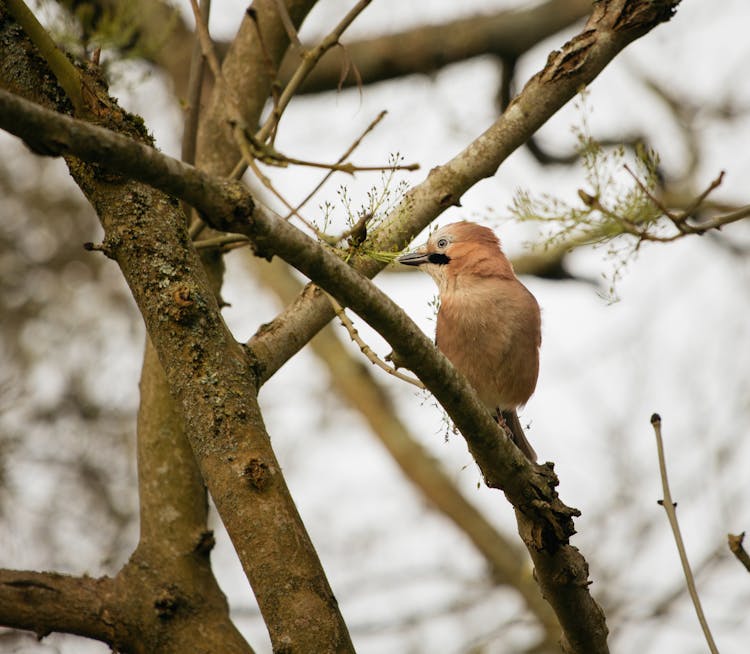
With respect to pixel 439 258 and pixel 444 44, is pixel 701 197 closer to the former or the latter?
pixel 439 258

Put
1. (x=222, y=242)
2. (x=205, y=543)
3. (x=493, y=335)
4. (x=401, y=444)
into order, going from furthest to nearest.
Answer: (x=401, y=444) < (x=493, y=335) < (x=222, y=242) < (x=205, y=543)

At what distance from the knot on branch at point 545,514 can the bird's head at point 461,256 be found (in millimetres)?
2001

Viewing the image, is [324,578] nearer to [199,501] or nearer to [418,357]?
[418,357]

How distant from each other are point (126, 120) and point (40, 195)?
21.5ft

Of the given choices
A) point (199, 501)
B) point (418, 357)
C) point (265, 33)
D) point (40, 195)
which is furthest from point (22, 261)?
point (418, 357)

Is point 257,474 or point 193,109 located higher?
point 193,109

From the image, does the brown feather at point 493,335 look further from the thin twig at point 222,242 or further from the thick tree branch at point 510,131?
the thin twig at point 222,242

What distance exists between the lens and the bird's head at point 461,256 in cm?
558

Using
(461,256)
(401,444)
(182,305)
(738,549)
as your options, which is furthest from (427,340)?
(401,444)

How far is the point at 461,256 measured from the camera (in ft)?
18.7

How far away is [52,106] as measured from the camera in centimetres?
354

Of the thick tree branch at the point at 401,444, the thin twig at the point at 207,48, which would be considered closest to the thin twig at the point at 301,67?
the thin twig at the point at 207,48

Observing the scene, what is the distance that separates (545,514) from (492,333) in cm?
164

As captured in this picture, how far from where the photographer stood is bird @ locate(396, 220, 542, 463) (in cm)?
516
